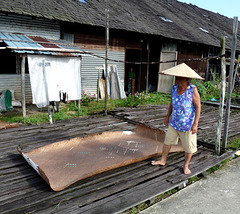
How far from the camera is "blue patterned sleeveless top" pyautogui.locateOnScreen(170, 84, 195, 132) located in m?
3.08

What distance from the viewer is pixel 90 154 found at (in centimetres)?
367

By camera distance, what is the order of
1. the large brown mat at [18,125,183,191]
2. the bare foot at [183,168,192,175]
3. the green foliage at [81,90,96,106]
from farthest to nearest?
the green foliage at [81,90,96,106] → the bare foot at [183,168,192,175] → the large brown mat at [18,125,183,191]

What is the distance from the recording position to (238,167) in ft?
12.4

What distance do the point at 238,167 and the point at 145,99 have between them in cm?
563

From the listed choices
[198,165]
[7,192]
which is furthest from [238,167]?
[7,192]

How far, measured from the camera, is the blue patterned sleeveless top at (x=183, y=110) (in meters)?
3.08

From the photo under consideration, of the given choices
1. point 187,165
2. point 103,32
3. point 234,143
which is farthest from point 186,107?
point 103,32

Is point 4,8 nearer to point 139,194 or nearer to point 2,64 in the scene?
point 2,64

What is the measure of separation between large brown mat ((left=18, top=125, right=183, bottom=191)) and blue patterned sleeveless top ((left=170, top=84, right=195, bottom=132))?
806 millimetres

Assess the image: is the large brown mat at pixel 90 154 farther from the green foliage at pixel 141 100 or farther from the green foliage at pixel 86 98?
the green foliage at pixel 86 98

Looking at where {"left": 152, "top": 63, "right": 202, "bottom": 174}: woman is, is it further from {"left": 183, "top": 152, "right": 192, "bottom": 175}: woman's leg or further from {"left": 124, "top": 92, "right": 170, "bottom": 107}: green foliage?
{"left": 124, "top": 92, "right": 170, "bottom": 107}: green foliage

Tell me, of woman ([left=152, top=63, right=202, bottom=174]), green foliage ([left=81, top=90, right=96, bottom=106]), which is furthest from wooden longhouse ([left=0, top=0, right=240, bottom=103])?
woman ([left=152, top=63, right=202, bottom=174])

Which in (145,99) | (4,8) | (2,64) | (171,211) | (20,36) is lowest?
(171,211)

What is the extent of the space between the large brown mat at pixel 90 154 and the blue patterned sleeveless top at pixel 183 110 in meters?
0.81
